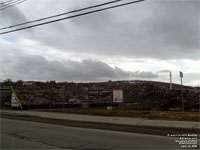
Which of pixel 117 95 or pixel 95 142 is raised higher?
pixel 117 95

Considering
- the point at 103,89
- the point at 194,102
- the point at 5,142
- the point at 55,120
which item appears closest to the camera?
the point at 5,142

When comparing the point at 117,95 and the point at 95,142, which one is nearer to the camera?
the point at 95,142

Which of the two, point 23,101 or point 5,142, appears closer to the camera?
point 5,142

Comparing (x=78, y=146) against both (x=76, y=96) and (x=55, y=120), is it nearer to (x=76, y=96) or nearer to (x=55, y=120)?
(x=55, y=120)

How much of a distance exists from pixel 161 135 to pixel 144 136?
82cm

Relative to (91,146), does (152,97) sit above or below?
above

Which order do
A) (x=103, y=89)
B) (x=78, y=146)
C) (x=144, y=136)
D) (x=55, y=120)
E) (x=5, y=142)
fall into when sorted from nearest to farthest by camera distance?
(x=78, y=146), (x=5, y=142), (x=144, y=136), (x=55, y=120), (x=103, y=89)

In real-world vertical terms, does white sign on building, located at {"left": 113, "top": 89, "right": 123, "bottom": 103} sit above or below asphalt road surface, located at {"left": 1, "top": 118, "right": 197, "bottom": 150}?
above

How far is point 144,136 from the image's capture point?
8.88 m

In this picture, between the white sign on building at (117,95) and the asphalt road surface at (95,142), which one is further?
the white sign on building at (117,95)

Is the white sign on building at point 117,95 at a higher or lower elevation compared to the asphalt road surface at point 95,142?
higher

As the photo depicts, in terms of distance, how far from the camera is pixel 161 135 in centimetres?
901

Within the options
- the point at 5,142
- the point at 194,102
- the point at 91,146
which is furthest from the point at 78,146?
the point at 194,102

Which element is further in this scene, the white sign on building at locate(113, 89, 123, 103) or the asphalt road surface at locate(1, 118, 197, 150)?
the white sign on building at locate(113, 89, 123, 103)
